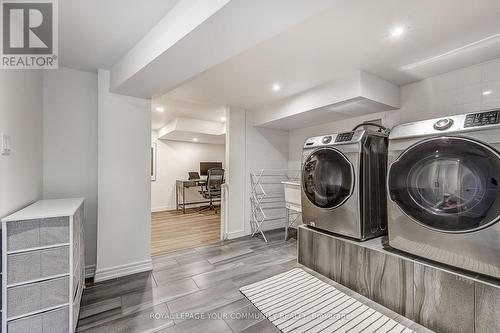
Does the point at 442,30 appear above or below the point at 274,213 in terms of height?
above

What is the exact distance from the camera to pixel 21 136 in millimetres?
1437

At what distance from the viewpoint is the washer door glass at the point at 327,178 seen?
1.84 metres

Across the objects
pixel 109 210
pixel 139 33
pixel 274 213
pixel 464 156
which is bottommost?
pixel 274 213

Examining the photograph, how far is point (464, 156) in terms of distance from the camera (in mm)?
1246

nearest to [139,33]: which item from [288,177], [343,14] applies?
[343,14]

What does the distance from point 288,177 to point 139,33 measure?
3.05 meters

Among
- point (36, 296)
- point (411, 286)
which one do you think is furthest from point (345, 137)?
point (36, 296)

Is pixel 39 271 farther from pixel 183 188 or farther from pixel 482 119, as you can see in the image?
pixel 183 188

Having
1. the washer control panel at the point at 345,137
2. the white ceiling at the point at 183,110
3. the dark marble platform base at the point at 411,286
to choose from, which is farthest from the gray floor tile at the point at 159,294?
the white ceiling at the point at 183,110

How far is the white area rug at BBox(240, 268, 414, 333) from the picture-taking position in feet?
4.56

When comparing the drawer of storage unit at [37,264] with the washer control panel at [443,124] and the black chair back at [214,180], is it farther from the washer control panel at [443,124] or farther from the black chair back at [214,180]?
the black chair back at [214,180]

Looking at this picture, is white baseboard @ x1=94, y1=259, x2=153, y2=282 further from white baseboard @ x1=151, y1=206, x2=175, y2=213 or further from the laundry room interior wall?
white baseboard @ x1=151, y1=206, x2=175, y2=213

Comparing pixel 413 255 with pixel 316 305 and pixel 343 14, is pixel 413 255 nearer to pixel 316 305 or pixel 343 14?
pixel 316 305

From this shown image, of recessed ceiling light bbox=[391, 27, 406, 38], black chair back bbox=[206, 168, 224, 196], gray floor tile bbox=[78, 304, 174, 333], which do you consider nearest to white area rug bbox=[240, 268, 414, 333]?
gray floor tile bbox=[78, 304, 174, 333]
